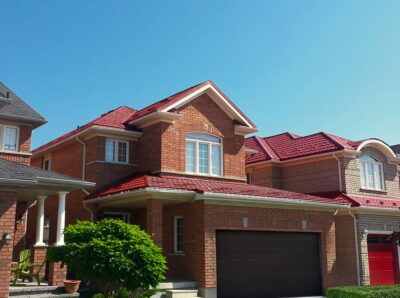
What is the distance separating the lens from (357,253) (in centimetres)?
2144

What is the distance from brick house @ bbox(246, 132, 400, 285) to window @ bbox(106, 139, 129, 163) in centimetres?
817

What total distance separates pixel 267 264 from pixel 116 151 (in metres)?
7.73

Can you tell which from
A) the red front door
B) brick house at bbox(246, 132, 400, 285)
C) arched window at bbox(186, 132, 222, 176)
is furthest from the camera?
the red front door

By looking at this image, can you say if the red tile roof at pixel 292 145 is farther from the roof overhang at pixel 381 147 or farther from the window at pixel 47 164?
the window at pixel 47 164

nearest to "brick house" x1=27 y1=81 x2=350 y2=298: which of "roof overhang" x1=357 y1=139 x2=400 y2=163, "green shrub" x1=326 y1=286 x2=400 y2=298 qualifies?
"roof overhang" x1=357 y1=139 x2=400 y2=163

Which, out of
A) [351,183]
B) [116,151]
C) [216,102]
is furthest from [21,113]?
[351,183]

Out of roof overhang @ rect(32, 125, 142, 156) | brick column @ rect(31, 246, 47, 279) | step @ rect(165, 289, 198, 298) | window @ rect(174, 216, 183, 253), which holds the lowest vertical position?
step @ rect(165, 289, 198, 298)

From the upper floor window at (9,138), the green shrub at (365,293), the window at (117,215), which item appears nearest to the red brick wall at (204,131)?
the window at (117,215)

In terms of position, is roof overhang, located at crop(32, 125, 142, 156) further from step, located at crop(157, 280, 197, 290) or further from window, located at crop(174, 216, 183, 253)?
step, located at crop(157, 280, 197, 290)

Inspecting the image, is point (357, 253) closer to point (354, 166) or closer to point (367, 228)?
point (367, 228)

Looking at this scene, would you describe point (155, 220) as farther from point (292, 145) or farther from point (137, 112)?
point (292, 145)

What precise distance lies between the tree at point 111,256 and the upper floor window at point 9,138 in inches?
280

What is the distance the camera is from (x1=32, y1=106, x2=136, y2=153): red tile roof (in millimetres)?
20616

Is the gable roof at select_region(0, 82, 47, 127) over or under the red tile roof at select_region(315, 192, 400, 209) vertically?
over
